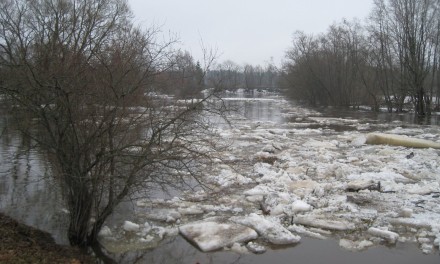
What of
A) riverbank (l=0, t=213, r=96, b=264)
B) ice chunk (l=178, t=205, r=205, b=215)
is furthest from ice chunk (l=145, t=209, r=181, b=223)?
riverbank (l=0, t=213, r=96, b=264)

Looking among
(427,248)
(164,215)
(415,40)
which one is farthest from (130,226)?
(415,40)

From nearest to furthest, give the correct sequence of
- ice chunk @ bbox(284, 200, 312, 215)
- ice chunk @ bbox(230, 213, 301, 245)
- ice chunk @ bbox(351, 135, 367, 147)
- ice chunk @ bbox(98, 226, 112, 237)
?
ice chunk @ bbox(230, 213, 301, 245) → ice chunk @ bbox(98, 226, 112, 237) → ice chunk @ bbox(284, 200, 312, 215) → ice chunk @ bbox(351, 135, 367, 147)

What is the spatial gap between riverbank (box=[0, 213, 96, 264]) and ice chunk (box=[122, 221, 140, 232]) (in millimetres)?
1107

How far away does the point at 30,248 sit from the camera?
5.42 meters

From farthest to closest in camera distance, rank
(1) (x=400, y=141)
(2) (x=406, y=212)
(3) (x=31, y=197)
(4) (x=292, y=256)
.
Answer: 1. (1) (x=400, y=141)
2. (3) (x=31, y=197)
3. (2) (x=406, y=212)
4. (4) (x=292, y=256)

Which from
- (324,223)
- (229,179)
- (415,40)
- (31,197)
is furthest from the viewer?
(415,40)

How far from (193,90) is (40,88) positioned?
6.70ft

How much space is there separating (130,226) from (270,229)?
2324 millimetres

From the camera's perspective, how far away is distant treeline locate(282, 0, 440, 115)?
34.6 meters

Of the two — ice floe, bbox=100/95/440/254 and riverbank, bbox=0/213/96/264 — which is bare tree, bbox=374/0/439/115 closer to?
ice floe, bbox=100/95/440/254

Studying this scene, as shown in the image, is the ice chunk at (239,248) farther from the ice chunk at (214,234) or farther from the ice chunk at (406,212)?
the ice chunk at (406,212)

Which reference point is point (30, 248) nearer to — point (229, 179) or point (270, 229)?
point (270, 229)

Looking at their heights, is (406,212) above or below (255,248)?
above

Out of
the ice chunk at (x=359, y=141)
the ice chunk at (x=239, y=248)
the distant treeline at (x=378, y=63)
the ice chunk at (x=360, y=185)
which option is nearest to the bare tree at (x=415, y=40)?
the distant treeline at (x=378, y=63)
